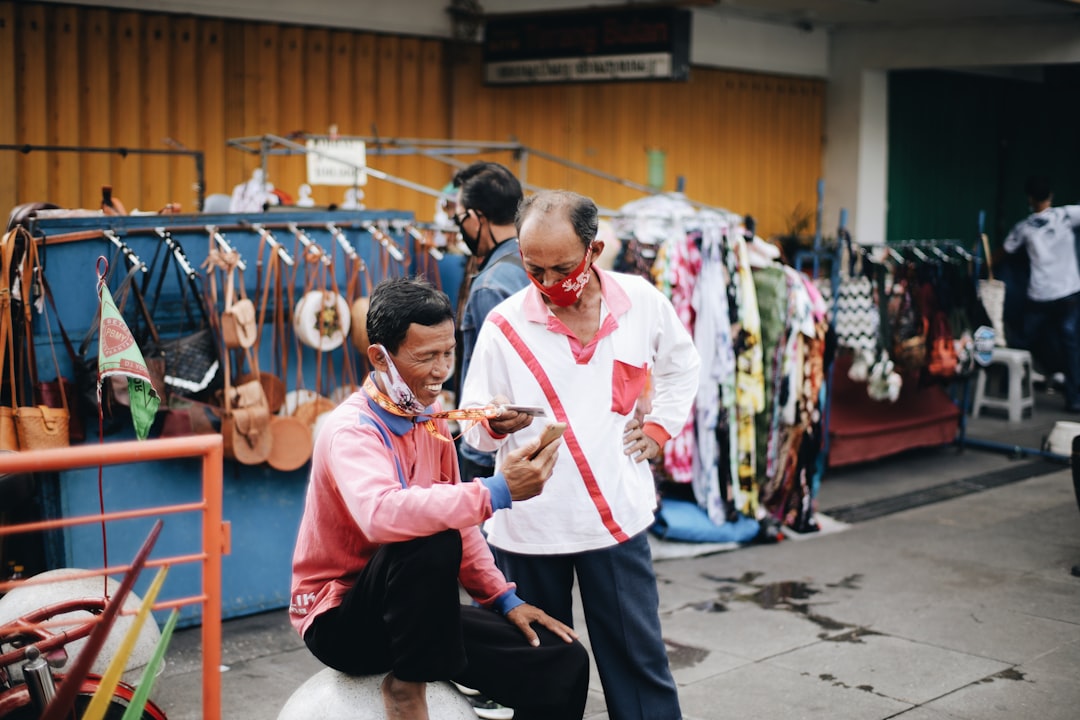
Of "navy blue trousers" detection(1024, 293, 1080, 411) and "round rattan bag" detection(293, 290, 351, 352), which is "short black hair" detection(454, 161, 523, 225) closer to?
"round rattan bag" detection(293, 290, 351, 352)

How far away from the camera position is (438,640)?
2.90 metres

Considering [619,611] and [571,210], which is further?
[619,611]

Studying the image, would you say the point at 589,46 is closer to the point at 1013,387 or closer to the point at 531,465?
the point at 1013,387

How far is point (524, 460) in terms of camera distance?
9.95ft

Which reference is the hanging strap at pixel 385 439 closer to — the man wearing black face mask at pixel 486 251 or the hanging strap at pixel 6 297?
the man wearing black face mask at pixel 486 251

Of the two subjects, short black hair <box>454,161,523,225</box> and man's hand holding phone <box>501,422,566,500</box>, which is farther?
short black hair <box>454,161,523,225</box>

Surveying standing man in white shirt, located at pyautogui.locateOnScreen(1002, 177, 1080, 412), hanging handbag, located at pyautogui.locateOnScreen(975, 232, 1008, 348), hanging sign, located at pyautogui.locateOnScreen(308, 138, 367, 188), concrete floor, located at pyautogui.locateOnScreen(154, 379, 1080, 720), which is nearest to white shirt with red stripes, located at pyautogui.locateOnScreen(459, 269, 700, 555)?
concrete floor, located at pyautogui.locateOnScreen(154, 379, 1080, 720)

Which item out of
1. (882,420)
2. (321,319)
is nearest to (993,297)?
(882,420)

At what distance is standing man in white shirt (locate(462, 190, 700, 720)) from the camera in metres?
3.54

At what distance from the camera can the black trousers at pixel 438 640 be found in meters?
2.86

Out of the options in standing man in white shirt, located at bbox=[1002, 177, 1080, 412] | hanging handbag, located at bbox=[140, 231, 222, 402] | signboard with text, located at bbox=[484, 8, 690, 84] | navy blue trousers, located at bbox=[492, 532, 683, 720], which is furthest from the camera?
standing man in white shirt, located at bbox=[1002, 177, 1080, 412]

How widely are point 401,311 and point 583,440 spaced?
2.54 feet

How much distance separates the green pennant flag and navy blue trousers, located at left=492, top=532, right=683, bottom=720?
1762mm

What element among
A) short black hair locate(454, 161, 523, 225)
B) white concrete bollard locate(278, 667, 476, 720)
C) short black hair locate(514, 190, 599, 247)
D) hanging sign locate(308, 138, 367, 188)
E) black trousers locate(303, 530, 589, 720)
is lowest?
white concrete bollard locate(278, 667, 476, 720)
